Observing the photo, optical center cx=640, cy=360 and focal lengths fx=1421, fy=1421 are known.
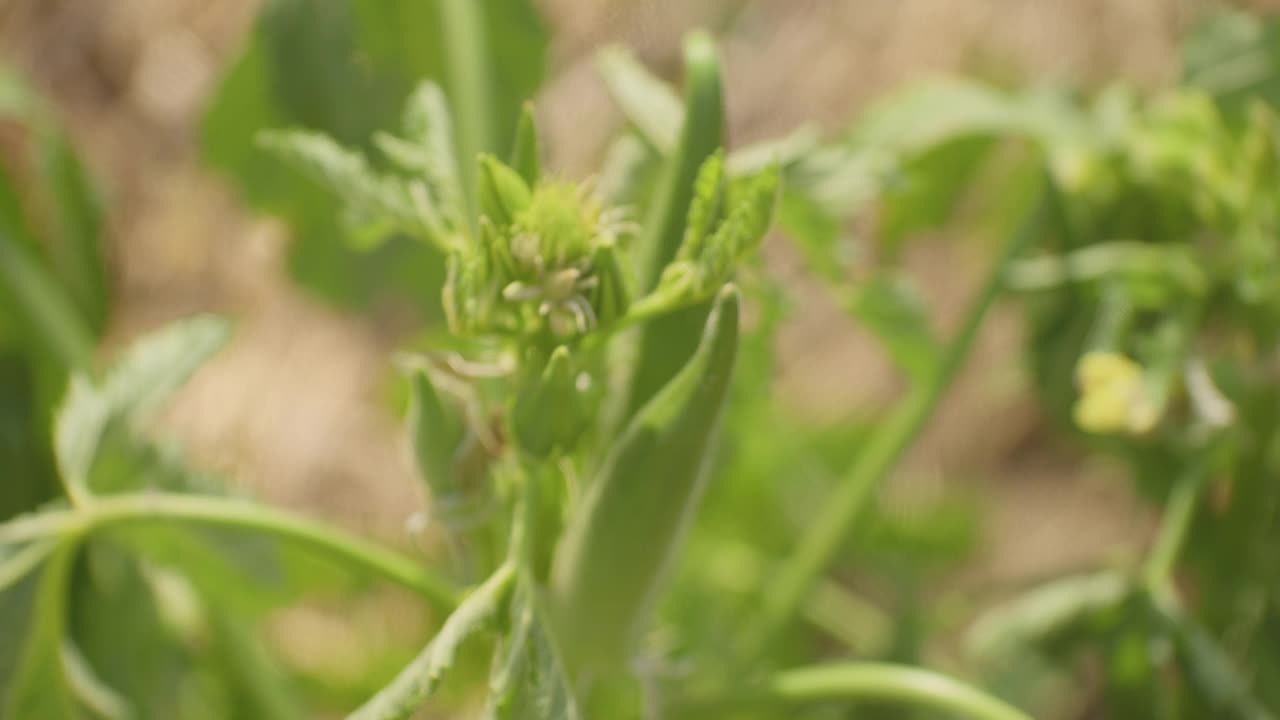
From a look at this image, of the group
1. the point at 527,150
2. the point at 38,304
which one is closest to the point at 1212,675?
the point at 527,150

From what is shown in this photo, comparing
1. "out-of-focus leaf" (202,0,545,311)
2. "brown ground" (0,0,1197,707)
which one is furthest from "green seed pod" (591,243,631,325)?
"brown ground" (0,0,1197,707)

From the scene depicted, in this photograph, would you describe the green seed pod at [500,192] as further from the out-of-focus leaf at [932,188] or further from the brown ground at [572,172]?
the brown ground at [572,172]

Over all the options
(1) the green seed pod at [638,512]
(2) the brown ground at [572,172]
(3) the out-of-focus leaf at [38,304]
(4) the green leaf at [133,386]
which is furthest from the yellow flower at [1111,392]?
(2) the brown ground at [572,172]

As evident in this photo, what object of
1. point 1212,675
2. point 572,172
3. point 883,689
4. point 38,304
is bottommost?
point 1212,675

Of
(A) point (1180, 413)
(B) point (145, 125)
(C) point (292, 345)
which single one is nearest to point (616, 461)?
(A) point (1180, 413)

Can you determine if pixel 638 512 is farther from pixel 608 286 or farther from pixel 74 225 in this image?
pixel 74 225
